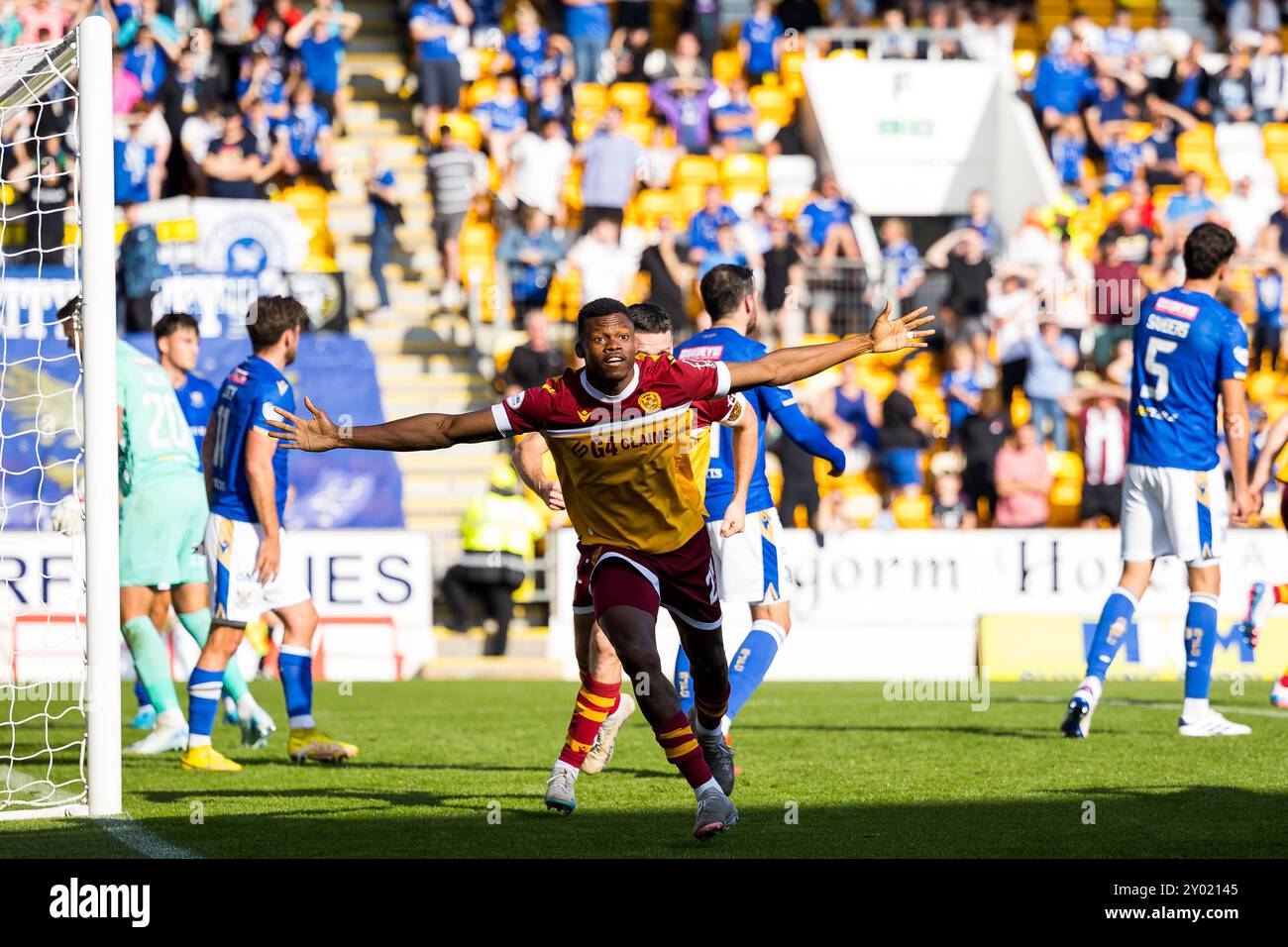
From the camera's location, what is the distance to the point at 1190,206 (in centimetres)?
2227

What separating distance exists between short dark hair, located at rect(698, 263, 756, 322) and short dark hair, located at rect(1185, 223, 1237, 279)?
8.63 feet

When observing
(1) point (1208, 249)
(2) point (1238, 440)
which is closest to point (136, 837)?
(2) point (1238, 440)

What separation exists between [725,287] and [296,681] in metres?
3.12

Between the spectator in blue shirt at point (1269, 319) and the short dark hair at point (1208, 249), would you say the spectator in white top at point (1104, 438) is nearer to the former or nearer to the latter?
the spectator in blue shirt at point (1269, 319)

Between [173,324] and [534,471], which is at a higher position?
[173,324]

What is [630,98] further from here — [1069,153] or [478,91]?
→ [1069,153]

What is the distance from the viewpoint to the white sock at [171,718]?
11.3m

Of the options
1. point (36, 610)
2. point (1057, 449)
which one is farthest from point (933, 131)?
point (36, 610)

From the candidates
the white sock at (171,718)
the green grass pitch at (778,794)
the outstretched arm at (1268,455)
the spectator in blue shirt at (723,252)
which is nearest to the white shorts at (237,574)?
the green grass pitch at (778,794)

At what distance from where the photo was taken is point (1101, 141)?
79.4ft

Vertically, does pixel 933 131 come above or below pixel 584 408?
above

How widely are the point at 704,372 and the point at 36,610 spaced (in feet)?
37.3

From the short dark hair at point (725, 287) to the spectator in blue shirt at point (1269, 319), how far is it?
42.6ft

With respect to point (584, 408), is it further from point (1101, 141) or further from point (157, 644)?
point (1101, 141)
